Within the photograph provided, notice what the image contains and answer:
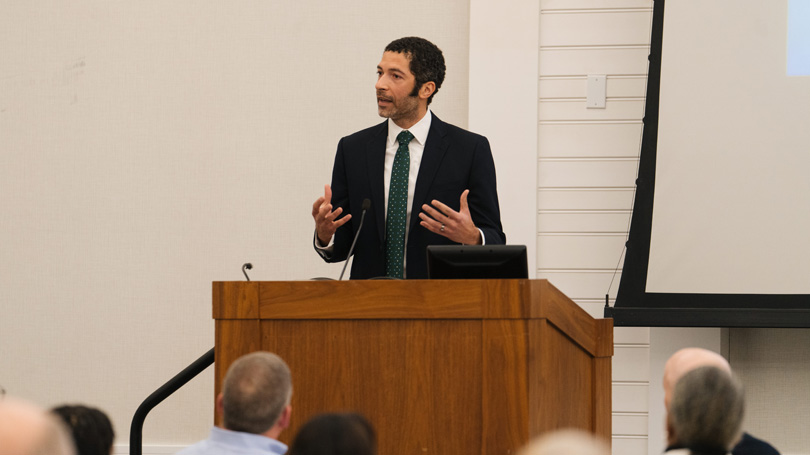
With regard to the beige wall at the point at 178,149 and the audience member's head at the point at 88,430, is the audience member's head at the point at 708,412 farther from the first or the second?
the beige wall at the point at 178,149

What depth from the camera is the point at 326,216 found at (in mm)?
2957

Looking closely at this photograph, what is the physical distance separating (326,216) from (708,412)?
153cm

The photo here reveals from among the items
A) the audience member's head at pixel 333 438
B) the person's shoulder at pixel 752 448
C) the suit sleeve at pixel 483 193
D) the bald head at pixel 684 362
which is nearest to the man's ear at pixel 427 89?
the suit sleeve at pixel 483 193

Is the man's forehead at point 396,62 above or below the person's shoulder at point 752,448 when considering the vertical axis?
above

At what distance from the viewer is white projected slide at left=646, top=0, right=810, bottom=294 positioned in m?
4.26

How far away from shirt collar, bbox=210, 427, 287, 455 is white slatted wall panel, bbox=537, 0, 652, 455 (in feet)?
9.26

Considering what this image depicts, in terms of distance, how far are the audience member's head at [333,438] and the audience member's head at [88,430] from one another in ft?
1.36

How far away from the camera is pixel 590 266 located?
4.54 m

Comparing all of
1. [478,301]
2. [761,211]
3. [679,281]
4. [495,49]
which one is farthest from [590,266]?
[478,301]

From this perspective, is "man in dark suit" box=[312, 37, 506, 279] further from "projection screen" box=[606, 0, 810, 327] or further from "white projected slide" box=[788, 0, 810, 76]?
"white projected slide" box=[788, 0, 810, 76]

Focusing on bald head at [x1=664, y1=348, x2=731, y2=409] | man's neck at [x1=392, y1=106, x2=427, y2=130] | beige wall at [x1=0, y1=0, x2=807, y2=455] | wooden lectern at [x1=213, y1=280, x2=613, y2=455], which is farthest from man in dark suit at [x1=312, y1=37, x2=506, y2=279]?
beige wall at [x1=0, y1=0, x2=807, y2=455]

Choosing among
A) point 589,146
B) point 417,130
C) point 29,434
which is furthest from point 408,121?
point 29,434

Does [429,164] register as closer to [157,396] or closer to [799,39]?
[157,396]

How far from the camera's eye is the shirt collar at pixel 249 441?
6.07 ft
